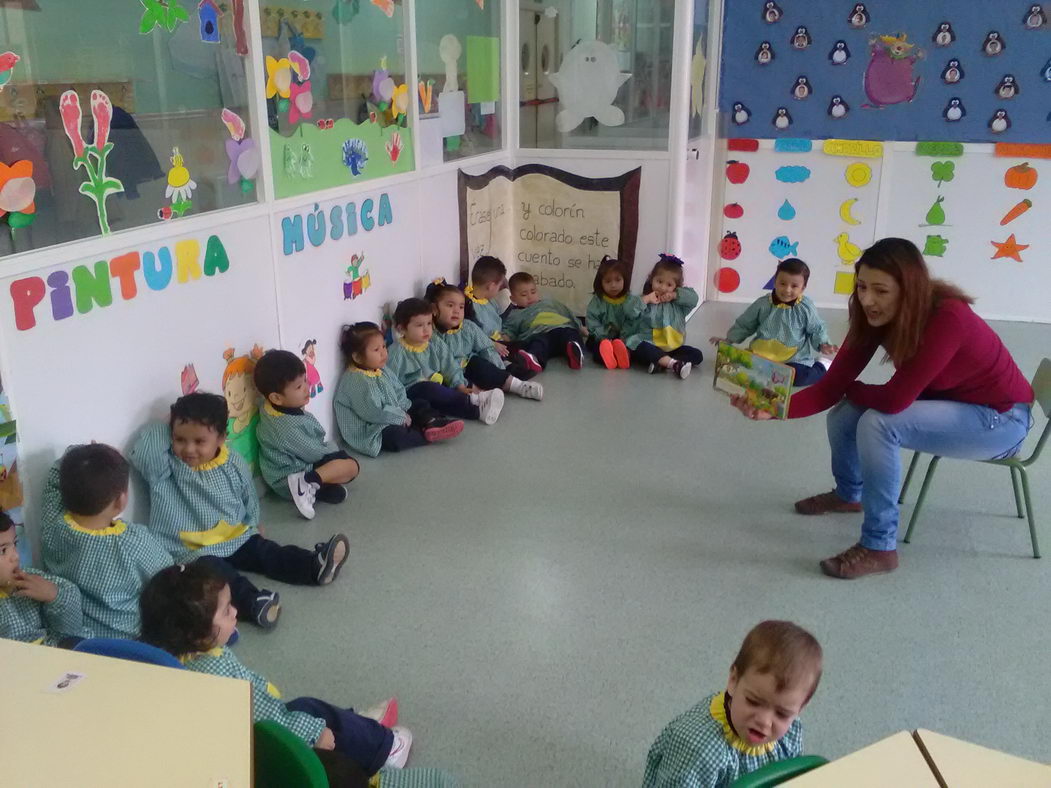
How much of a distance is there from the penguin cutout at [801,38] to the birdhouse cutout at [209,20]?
146 inches

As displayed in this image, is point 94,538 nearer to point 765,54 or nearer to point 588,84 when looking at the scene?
point 588,84

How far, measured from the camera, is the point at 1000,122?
5211 mm

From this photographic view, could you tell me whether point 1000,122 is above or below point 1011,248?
above

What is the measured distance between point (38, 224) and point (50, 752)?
154 centimetres

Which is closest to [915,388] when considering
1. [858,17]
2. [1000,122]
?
[1000,122]

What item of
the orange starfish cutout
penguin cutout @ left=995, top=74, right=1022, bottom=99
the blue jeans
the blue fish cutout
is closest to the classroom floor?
the blue jeans

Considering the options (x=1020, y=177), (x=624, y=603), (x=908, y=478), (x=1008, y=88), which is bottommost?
(x=624, y=603)

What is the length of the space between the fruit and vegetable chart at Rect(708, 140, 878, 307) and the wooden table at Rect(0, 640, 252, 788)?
200 inches

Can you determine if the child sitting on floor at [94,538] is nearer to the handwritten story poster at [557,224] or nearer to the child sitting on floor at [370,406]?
the child sitting on floor at [370,406]

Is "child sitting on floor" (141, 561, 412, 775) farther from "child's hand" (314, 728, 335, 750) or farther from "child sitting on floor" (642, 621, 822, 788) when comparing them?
"child sitting on floor" (642, 621, 822, 788)

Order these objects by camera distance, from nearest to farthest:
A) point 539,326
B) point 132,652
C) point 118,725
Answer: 1. point 118,725
2. point 132,652
3. point 539,326

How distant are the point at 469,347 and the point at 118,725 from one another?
3.18 m

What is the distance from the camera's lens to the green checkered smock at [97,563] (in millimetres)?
2227

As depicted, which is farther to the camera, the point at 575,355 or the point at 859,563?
the point at 575,355
